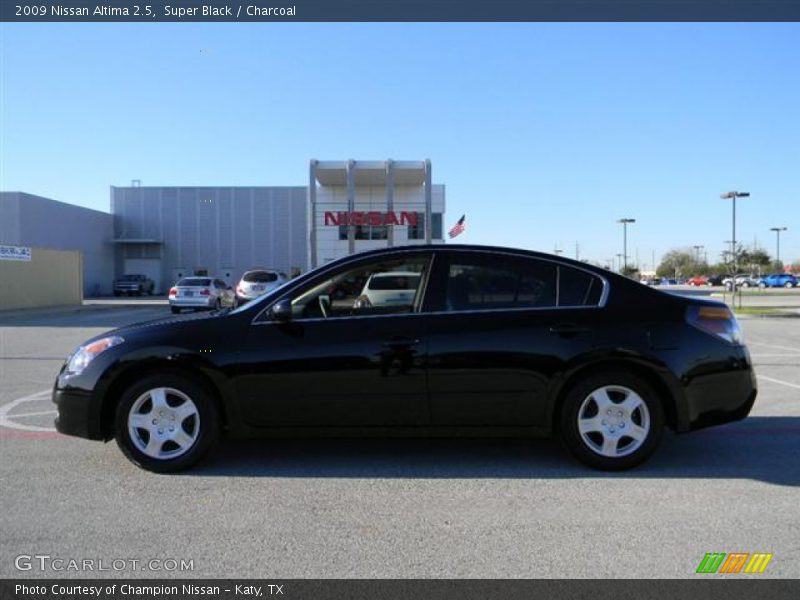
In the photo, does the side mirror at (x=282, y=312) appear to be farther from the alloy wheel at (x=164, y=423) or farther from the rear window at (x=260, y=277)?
the rear window at (x=260, y=277)

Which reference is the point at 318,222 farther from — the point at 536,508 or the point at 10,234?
the point at 536,508

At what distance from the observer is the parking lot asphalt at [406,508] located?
3420mm

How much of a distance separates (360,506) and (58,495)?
201 cm

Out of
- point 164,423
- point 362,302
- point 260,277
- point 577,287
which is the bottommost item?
point 164,423

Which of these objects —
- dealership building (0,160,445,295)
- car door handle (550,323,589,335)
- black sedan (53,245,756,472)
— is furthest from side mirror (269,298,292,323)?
dealership building (0,160,445,295)

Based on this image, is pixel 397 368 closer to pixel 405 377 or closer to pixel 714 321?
pixel 405 377

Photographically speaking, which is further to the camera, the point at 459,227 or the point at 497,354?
the point at 459,227

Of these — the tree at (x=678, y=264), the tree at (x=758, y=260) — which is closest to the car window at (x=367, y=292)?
the tree at (x=758, y=260)

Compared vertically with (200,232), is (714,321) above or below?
below

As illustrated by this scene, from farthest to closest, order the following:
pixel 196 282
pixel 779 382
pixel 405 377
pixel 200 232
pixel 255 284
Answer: pixel 200 232, pixel 196 282, pixel 255 284, pixel 779 382, pixel 405 377

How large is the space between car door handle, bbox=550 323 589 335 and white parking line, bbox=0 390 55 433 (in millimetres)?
4608

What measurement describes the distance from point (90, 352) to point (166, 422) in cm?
77

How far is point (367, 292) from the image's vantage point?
16.6ft

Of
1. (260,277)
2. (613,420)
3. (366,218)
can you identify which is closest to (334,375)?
(613,420)
